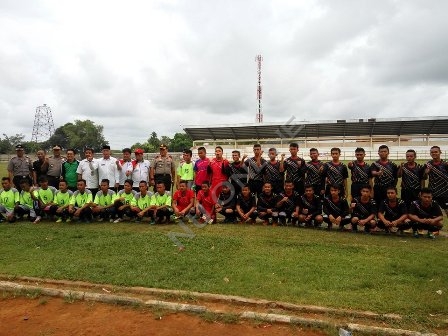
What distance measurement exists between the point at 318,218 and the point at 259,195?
145 centimetres

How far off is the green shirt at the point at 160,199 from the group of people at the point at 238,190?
0.08 ft

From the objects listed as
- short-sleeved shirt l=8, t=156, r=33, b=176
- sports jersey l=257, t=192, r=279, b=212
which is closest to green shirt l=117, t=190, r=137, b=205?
short-sleeved shirt l=8, t=156, r=33, b=176

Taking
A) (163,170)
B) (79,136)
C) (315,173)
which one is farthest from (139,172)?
(79,136)

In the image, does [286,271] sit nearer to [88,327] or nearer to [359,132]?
[88,327]

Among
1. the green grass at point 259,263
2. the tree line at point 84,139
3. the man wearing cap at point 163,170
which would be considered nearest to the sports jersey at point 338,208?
the green grass at point 259,263

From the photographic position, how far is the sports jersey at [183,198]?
8766 millimetres

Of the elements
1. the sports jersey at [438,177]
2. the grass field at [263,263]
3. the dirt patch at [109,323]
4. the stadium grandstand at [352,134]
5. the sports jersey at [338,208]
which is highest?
the stadium grandstand at [352,134]

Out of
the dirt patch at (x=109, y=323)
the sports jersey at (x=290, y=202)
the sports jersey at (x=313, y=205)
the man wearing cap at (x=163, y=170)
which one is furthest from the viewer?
the man wearing cap at (x=163, y=170)

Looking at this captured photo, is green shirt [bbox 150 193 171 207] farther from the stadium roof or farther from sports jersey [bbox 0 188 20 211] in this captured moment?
the stadium roof

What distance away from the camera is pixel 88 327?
3842 mm

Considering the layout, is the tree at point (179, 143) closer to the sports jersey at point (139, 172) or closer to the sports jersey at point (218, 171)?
the sports jersey at point (139, 172)

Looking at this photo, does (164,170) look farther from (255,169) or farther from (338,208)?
(338,208)

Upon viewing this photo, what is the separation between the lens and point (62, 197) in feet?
29.6

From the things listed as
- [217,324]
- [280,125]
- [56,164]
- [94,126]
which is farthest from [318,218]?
[94,126]
